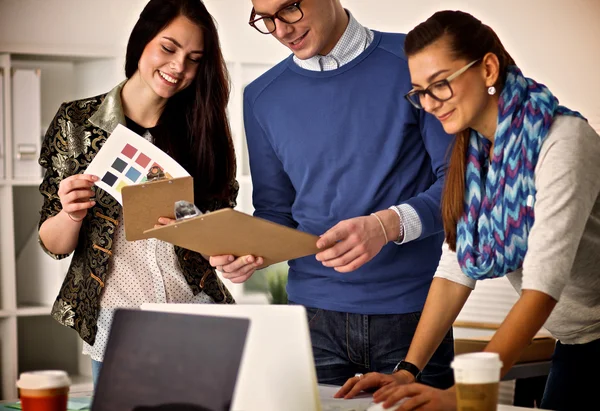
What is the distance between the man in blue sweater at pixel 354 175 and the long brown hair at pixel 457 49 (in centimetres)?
15

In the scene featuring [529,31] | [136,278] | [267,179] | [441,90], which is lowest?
[136,278]

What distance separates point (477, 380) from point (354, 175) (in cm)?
91

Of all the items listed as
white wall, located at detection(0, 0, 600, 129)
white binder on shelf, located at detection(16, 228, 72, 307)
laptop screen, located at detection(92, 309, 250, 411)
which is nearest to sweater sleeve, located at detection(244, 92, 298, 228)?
laptop screen, located at detection(92, 309, 250, 411)

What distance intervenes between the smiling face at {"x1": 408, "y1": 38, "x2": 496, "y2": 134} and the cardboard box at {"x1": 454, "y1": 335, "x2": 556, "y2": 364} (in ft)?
7.49

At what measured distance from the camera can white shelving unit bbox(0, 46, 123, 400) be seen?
3732 mm

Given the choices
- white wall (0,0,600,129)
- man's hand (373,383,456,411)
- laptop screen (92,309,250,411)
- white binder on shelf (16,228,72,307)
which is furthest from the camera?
white wall (0,0,600,129)

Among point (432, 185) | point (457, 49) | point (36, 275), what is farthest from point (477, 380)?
point (36, 275)

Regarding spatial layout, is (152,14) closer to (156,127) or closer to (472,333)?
(156,127)

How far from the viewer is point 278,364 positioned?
1.43 metres

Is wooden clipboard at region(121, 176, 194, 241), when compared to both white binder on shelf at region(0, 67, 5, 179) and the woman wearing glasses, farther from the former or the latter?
white binder on shelf at region(0, 67, 5, 179)

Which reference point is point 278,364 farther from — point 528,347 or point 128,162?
point 528,347

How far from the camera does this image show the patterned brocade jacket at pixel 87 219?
7.16ft

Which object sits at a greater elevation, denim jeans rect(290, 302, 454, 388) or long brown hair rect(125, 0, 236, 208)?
long brown hair rect(125, 0, 236, 208)

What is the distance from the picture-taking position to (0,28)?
392 centimetres
